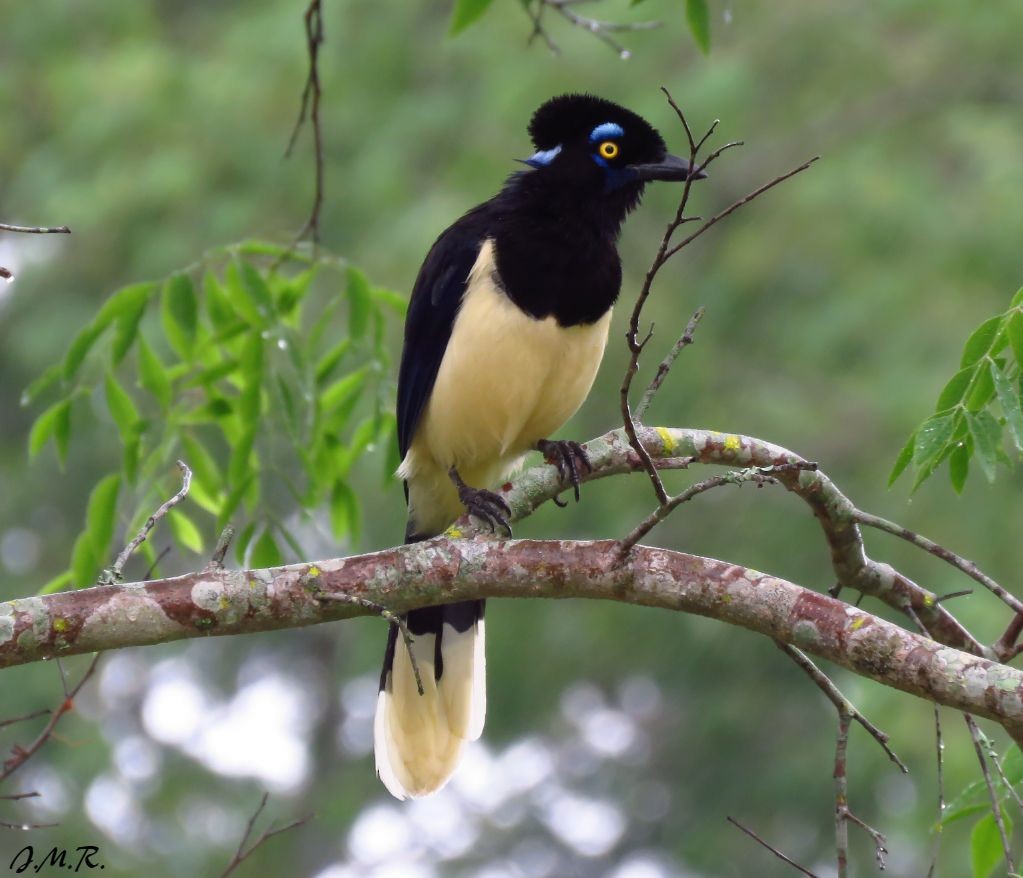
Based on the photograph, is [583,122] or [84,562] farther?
[583,122]

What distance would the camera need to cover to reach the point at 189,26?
11805 mm

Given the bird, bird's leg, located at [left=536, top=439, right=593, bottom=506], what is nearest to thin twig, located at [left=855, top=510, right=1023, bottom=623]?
bird's leg, located at [left=536, top=439, right=593, bottom=506]

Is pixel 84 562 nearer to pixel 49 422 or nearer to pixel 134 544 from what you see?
pixel 49 422

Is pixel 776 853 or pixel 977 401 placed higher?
pixel 977 401

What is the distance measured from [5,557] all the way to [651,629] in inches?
184

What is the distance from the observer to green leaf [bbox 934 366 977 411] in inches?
112

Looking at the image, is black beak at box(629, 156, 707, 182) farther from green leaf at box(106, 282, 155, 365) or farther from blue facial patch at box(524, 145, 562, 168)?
green leaf at box(106, 282, 155, 365)

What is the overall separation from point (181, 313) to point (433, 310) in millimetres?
717

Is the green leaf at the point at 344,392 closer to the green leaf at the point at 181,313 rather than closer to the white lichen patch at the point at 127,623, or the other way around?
the green leaf at the point at 181,313

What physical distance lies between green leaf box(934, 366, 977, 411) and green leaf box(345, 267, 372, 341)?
6.00 feet

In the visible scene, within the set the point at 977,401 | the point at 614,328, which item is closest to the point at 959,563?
the point at 977,401

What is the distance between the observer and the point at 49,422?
3.95 metres

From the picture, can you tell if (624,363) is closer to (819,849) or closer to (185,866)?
(819,849)

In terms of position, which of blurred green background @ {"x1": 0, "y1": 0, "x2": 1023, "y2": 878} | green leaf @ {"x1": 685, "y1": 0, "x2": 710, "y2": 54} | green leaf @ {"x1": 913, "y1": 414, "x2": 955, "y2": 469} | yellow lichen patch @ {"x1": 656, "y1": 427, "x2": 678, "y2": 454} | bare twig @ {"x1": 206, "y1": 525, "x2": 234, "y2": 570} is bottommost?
blurred green background @ {"x1": 0, "y1": 0, "x2": 1023, "y2": 878}
